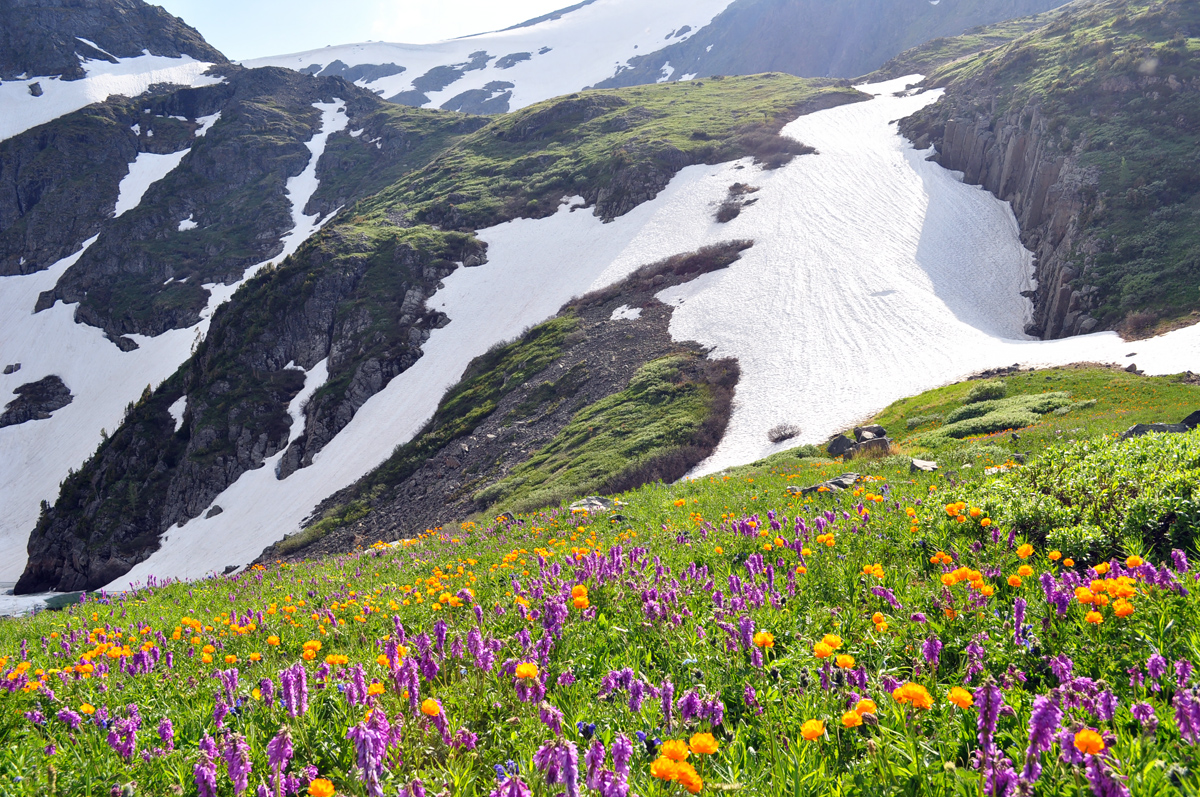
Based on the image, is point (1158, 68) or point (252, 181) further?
point (252, 181)

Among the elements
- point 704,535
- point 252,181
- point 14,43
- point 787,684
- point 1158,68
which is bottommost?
point 704,535

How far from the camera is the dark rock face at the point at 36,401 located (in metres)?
88.4

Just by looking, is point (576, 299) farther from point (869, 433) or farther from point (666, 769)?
point (666, 769)

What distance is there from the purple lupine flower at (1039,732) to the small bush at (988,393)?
3449cm

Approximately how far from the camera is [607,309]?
186 feet

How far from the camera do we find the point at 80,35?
162 metres

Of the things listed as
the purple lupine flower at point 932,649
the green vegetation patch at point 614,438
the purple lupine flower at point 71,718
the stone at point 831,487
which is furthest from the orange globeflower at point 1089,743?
the green vegetation patch at point 614,438

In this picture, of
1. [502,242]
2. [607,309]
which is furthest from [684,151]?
[607,309]

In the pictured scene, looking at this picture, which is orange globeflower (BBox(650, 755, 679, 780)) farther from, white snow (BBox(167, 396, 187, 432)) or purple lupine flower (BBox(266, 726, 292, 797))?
white snow (BBox(167, 396, 187, 432))

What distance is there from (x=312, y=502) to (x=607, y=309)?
3133cm

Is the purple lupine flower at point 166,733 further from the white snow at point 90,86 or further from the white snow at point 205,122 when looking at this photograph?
the white snow at point 90,86

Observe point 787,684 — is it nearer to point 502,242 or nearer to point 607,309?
point 607,309

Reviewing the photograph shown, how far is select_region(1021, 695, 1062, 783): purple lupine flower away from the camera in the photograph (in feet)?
7.05

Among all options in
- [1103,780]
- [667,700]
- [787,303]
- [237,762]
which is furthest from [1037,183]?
[237,762]
